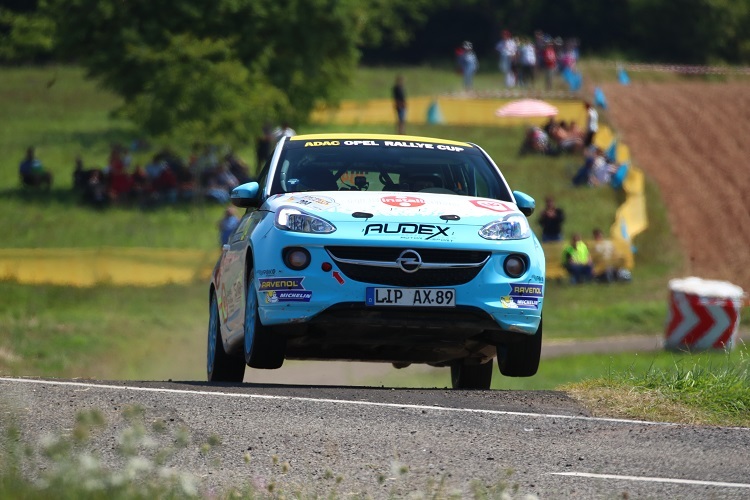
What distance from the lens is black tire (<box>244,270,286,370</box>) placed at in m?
9.40

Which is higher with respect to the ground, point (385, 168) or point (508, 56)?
point (385, 168)

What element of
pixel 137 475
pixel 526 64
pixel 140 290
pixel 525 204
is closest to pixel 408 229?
pixel 525 204

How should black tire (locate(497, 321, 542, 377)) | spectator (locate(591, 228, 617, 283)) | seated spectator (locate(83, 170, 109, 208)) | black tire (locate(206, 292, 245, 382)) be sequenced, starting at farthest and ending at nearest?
seated spectator (locate(83, 170, 109, 208))
spectator (locate(591, 228, 617, 283))
black tire (locate(206, 292, 245, 382))
black tire (locate(497, 321, 542, 377))

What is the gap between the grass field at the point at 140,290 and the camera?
63.8 ft

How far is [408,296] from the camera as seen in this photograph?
29.9 ft

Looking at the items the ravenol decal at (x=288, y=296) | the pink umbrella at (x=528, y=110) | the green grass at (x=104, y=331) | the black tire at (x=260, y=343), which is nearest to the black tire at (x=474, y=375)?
the black tire at (x=260, y=343)

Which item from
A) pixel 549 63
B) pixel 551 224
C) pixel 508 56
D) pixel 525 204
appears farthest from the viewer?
pixel 508 56

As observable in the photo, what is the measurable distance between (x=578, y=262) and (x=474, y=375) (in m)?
15.4

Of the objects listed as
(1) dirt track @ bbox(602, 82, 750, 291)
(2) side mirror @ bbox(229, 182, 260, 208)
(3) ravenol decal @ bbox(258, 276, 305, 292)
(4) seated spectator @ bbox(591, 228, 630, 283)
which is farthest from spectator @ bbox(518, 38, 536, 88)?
(3) ravenol decal @ bbox(258, 276, 305, 292)

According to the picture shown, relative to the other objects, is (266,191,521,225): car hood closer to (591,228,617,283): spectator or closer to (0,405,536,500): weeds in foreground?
(0,405,536,500): weeds in foreground

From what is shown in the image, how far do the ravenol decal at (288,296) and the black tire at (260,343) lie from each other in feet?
0.66

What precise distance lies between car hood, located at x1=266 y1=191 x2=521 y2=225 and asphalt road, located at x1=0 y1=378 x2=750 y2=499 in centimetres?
108

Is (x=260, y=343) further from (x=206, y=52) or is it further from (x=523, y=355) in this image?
(x=206, y=52)

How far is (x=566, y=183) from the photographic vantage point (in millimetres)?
35938
